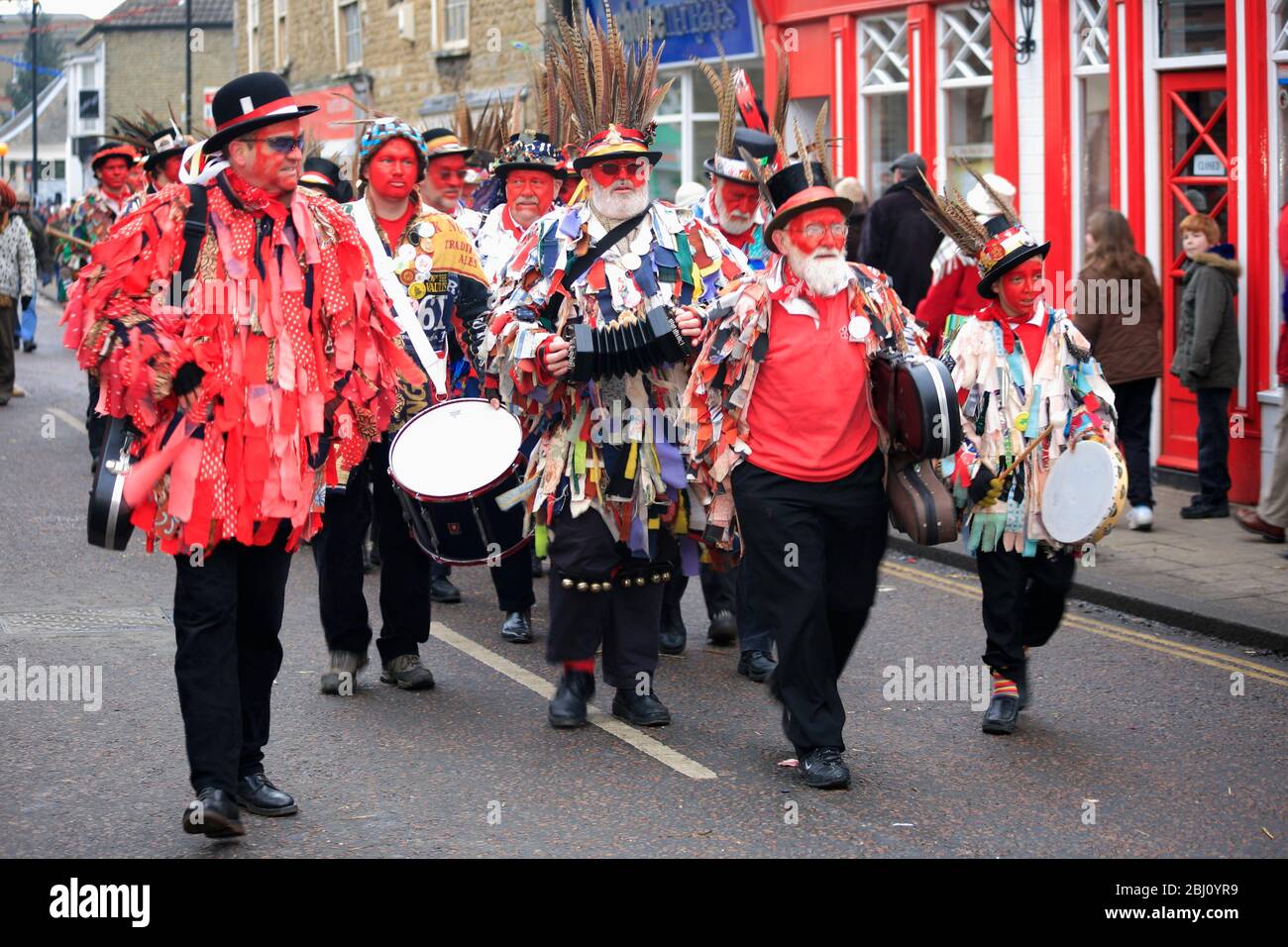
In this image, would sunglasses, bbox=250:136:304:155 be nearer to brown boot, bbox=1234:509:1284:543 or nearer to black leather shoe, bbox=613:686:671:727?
black leather shoe, bbox=613:686:671:727

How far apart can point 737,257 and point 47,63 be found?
109714 mm

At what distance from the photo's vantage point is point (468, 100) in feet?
85.9

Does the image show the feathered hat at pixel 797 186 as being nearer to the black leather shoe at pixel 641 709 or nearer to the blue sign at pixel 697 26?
the black leather shoe at pixel 641 709

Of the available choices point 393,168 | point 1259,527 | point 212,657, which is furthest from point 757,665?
point 1259,527

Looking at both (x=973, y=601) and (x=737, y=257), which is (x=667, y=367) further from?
(x=973, y=601)

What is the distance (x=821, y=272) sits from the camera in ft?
20.6

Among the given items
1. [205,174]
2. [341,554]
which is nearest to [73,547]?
[341,554]

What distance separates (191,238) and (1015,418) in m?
3.02

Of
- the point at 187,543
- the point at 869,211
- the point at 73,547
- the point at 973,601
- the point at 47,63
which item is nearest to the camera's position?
the point at 187,543

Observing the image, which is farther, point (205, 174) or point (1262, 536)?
point (1262, 536)

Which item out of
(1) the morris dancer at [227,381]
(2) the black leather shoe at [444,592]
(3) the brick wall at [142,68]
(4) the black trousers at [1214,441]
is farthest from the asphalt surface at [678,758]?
(3) the brick wall at [142,68]

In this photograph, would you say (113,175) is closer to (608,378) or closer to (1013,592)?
(608,378)

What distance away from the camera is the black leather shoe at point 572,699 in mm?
6988

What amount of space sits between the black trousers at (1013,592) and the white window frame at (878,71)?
992 cm
